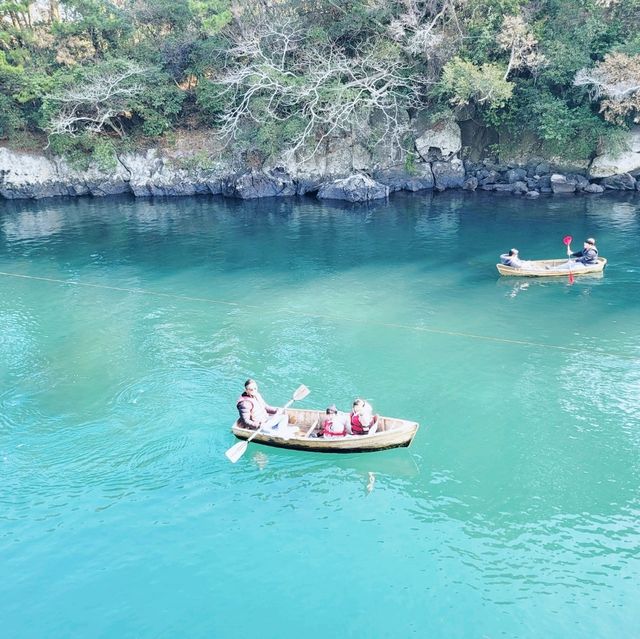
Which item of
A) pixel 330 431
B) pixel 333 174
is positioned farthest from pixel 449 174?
pixel 330 431

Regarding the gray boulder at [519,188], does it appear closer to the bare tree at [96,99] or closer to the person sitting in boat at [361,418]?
the bare tree at [96,99]

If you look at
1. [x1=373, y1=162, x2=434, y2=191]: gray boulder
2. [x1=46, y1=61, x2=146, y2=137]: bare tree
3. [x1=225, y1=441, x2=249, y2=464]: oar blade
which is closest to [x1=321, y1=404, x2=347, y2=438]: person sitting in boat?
[x1=225, y1=441, x2=249, y2=464]: oar blade

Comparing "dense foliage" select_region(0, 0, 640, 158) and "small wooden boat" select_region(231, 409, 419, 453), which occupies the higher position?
"dense foliage" select_region(0, 0, 640, 158)

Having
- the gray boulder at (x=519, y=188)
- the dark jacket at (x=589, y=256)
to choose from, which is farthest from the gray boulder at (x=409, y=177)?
the dark jacket at (x=589, y=256)

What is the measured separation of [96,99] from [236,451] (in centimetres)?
2933

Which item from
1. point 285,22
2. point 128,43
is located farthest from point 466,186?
point 128,43

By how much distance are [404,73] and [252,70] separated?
8.51 meters

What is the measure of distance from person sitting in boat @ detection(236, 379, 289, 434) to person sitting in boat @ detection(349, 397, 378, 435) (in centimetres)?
156

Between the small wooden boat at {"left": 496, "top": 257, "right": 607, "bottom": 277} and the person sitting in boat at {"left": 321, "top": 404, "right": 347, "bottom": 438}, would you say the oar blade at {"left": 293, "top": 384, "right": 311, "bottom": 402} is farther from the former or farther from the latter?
the small wooden boat at {"left": 496, "top": 257, "right": 607, "bottom": 277}

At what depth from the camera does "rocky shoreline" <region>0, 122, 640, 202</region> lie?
3316cm

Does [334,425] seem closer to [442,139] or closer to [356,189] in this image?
[356,189]

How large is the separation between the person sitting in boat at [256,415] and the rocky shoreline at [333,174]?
77.1 feet

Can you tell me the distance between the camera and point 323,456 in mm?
12500

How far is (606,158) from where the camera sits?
3203 cm
